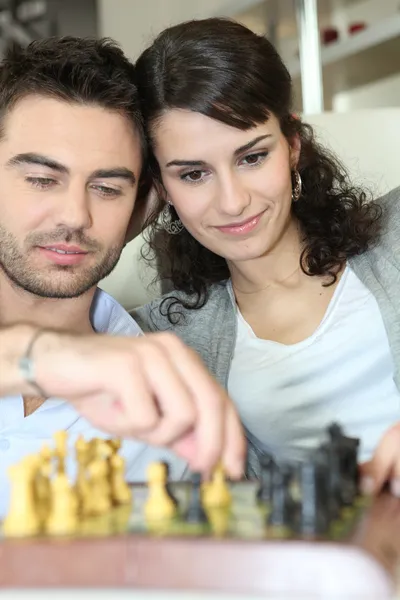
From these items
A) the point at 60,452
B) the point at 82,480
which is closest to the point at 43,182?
the point at 60,452

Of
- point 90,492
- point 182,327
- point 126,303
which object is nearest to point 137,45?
point 126,303

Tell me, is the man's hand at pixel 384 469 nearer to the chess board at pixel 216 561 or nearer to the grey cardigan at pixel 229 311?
the chess board at pixel 216 561

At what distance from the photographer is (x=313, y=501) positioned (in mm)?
691

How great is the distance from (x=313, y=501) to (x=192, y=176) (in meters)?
0.96

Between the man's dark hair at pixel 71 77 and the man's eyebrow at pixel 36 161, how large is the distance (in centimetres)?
12

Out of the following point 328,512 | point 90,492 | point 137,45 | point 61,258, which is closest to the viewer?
point 328,512

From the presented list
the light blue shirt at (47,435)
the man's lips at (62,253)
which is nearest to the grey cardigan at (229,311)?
the light blue shirt at (47,435)

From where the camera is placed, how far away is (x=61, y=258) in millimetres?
1468

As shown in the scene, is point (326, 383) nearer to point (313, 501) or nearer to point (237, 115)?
point (237, 115)

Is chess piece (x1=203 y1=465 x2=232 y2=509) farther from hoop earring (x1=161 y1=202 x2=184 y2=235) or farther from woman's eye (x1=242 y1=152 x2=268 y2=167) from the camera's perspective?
hoop earring (x1=161 y1=202 x2=184 y2=235)

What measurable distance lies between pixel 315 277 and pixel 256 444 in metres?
0.35

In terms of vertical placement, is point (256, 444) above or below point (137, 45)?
below

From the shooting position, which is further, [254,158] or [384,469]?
[254,158]

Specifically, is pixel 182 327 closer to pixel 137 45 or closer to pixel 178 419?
pixel 178 419
